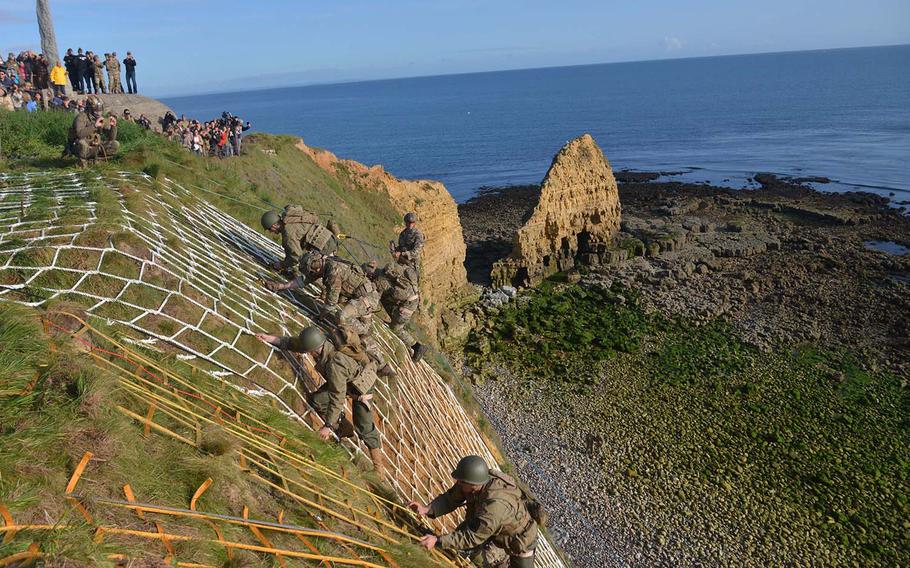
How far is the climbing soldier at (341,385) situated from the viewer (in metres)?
8.11

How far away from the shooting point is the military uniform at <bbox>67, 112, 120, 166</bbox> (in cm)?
1484

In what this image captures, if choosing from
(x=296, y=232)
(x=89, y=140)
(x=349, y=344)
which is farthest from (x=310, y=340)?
(x=89, y=140)

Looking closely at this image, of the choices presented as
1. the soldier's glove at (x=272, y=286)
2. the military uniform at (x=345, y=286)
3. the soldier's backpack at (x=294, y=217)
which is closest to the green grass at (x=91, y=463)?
the military uniform at (x=345, y=286)

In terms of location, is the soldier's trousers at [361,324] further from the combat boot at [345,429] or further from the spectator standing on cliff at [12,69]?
the spectator standing on cliff at [12,69]

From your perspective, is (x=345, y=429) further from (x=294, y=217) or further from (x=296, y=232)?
(x=294, y=217)

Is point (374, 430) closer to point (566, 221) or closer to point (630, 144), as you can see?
point (566, 221)

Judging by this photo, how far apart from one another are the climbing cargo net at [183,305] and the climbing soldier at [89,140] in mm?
2850

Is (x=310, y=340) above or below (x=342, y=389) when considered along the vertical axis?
above

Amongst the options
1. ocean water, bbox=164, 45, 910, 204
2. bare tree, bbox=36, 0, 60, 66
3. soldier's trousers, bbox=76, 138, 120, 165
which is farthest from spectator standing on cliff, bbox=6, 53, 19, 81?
→ ocean water, bbox=164, 45, 910, 204

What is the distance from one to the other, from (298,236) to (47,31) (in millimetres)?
27941

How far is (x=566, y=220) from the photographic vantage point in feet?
143

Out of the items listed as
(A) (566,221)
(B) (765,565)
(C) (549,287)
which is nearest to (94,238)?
(B) (765,565)

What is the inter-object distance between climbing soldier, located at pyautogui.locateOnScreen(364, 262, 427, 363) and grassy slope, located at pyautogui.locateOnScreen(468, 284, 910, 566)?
39.1 feet

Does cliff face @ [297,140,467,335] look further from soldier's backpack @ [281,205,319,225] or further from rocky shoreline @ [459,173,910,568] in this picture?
soldier's backpack @ [281,205,319,225]
